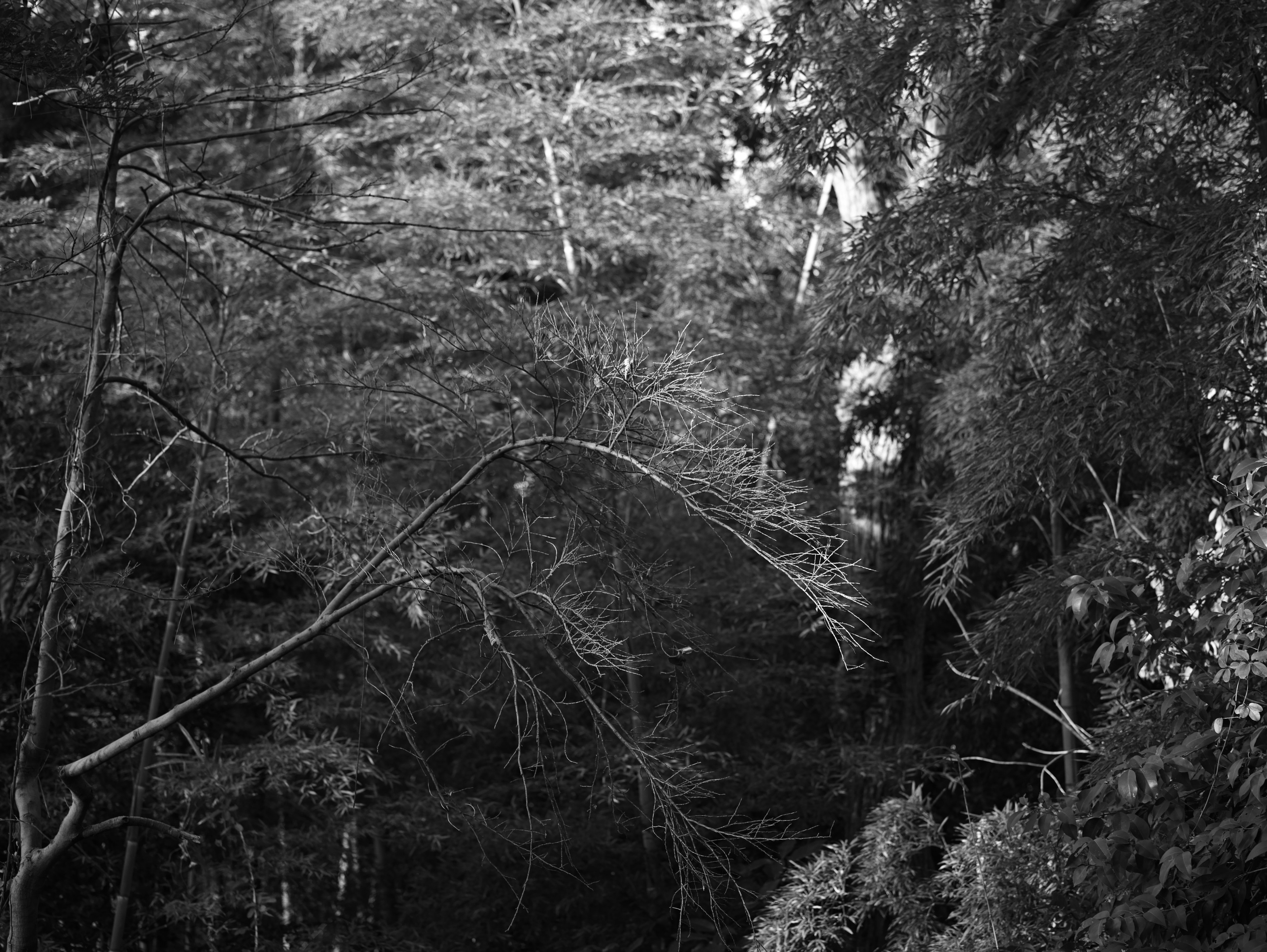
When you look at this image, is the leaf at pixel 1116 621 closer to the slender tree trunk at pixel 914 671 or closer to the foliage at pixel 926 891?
the foliage at pixel 926 891

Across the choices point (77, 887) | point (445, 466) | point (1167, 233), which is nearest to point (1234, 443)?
point (1167, 233)

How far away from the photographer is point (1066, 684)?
4.69m

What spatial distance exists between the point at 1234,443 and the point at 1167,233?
63cm

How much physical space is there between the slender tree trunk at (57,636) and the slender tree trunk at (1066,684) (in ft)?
10.3

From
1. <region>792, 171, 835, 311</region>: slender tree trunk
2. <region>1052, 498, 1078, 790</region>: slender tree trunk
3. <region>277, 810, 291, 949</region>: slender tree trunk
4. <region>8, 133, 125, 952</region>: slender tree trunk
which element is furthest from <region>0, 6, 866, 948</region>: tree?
<region>792, 171, 835, 311</region>: slender tree trunk

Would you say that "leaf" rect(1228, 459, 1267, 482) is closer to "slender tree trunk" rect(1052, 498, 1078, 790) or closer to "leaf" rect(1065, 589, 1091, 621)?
"leaf" rect(1065, 589, 1091, 621)

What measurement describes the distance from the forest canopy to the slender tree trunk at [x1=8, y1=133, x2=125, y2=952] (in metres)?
0.02

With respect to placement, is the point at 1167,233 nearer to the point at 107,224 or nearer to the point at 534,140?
the point at 107,224

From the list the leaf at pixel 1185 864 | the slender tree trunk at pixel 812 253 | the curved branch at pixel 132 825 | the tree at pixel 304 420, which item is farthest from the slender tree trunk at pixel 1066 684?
the curved branch at pixel 132 825

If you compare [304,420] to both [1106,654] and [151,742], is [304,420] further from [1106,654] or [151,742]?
[1106,654]

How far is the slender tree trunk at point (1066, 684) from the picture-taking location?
14.8 feet

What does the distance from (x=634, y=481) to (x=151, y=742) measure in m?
2.72

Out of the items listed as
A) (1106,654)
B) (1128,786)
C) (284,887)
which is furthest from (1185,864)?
(284,887)

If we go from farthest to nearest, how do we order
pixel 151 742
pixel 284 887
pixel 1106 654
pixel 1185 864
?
pixel 284 887, pixel 151 742, pixel 1106 654, pixel 1185 864
